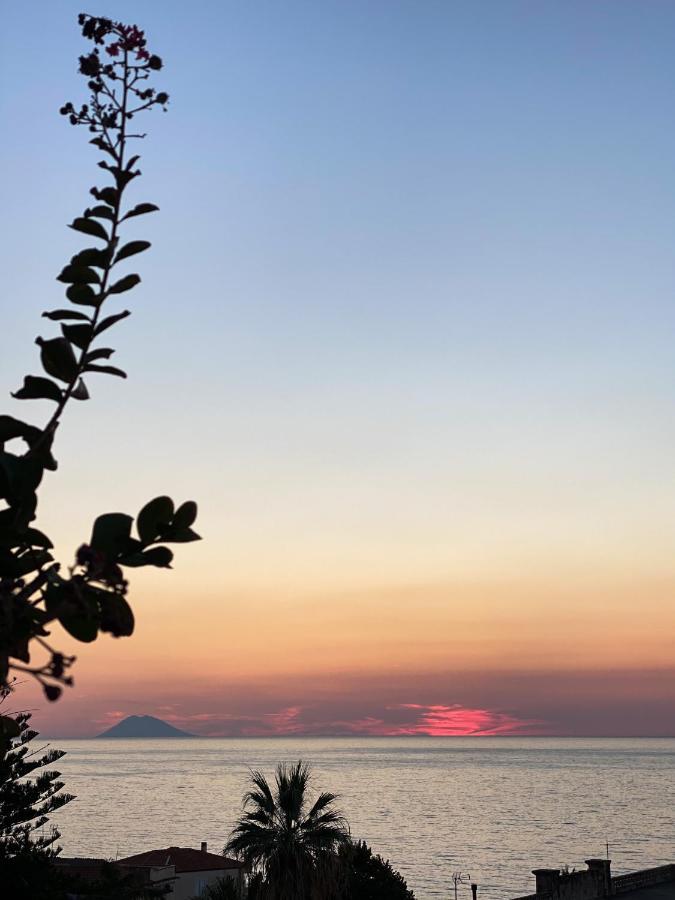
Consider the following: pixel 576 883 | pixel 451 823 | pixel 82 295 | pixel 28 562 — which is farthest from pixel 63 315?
pixel 451 823

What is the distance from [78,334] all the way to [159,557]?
2.29 feet

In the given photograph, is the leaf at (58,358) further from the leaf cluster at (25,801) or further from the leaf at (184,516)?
the leaf cluster at (25,801)

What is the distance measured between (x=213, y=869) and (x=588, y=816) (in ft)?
311

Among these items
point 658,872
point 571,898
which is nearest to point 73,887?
point 571,898

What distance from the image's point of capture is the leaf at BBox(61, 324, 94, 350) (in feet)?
8.50

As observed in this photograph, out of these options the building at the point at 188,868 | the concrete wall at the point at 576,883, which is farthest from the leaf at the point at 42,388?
the building at the point at 188,868

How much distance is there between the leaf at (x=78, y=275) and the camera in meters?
2.64

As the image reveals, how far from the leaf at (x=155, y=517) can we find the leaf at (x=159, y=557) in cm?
2

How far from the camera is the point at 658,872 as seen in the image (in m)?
35.4

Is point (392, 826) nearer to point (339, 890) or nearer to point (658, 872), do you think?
point (658, 872)

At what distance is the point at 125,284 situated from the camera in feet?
8.55

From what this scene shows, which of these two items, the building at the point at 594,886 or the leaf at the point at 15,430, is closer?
the leaf at the point at 15,430

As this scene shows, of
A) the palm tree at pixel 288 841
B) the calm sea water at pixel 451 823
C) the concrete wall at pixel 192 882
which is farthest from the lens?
the calm sea water at pixel 451 823

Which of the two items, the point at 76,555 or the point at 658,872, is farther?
the point at 658,872
